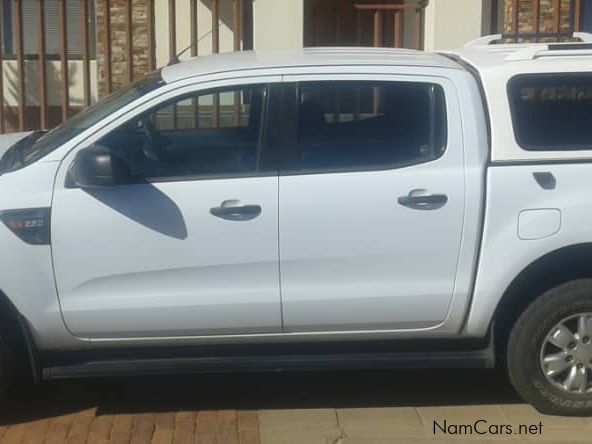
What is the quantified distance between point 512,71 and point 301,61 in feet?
3.45

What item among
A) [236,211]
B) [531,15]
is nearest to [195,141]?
[236,211]

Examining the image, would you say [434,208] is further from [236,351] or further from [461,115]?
[236,351]

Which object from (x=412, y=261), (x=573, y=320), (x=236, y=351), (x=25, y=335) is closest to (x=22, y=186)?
(x=25, y=335)

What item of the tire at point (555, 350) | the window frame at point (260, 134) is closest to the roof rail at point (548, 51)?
the tire at point (555, 350)

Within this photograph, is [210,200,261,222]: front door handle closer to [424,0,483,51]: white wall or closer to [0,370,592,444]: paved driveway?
[0,370,592,444]: paved driveway

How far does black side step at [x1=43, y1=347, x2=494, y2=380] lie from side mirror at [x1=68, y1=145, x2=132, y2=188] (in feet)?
2.91

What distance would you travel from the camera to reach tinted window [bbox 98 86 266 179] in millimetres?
5367

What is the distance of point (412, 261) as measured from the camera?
5355 millimetres

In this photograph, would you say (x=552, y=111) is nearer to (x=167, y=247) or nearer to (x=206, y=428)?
(x=167, y=247)

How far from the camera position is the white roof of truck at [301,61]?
5516mm

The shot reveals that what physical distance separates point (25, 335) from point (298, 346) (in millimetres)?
1315

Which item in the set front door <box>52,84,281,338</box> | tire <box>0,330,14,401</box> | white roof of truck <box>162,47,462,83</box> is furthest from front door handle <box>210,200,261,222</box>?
tire <box>0,330,14,401</box>

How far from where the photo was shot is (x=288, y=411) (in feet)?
18.9

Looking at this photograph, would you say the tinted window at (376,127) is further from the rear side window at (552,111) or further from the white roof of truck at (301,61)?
the rear side window at (552,111)
